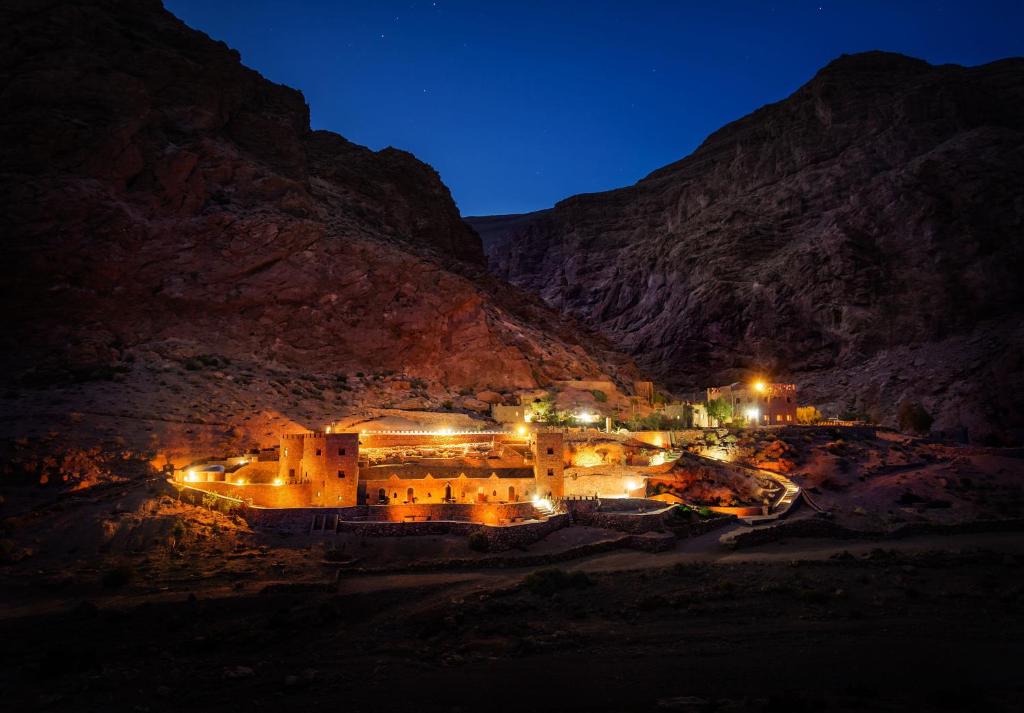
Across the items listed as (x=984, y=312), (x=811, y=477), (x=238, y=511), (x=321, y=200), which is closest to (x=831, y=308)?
(x=984, y=312)

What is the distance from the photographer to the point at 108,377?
4344 centimetres

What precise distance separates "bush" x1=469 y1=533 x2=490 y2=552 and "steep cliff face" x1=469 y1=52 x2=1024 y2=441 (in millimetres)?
50372

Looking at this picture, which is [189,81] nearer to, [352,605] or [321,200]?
[321,200]

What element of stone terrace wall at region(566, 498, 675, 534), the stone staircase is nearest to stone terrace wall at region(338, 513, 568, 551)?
the stone staircase

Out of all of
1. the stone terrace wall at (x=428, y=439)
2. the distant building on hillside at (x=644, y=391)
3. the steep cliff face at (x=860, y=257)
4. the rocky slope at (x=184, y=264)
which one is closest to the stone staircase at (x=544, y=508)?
the stone terrace wall at (x=428, y=439)

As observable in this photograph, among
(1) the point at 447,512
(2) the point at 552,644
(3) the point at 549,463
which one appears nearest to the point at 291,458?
(1) the point at 447,512

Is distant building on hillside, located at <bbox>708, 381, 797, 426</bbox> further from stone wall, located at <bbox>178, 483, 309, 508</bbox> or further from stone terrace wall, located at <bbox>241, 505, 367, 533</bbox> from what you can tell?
stone wall, located at <bbox>178, 483, 309, 508</bbox>

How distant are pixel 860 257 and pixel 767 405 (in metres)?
34.6

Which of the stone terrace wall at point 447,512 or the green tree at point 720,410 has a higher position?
the green tree at point 720,410

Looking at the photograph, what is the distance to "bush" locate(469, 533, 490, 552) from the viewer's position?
86.9 feet

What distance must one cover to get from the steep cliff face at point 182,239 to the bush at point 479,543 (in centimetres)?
3219

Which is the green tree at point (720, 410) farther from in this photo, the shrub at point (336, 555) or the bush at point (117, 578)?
the bush at point (117, 578)

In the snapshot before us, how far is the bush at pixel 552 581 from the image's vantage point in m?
21.8

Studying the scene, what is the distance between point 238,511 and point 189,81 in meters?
54.9
